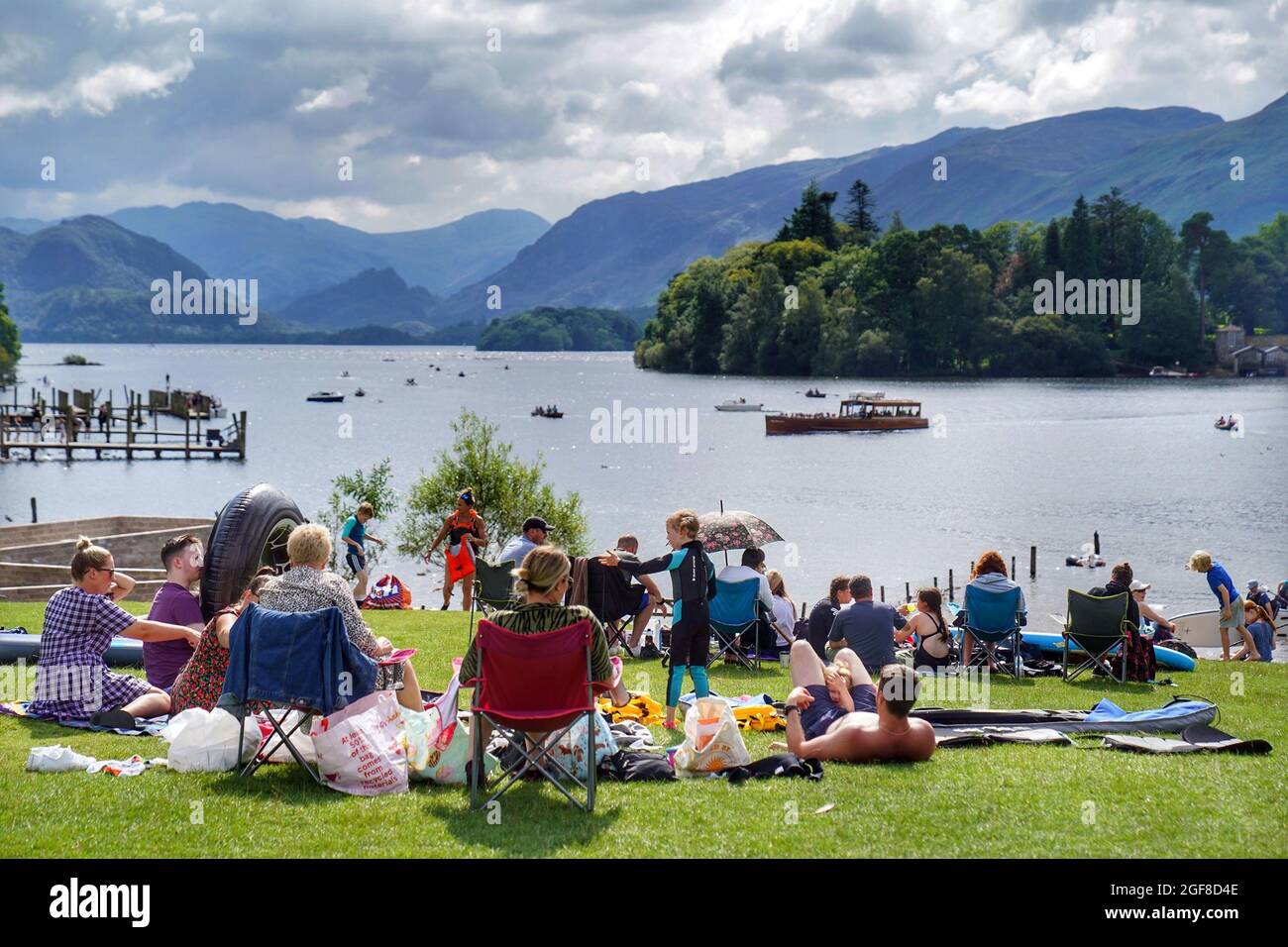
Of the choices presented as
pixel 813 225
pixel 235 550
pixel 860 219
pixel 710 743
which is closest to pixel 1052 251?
pixel 813 225

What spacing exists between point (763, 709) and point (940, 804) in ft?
8.23

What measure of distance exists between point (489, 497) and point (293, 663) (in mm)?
22490

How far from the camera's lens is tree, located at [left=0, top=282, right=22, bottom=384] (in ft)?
316

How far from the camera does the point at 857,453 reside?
250 ft

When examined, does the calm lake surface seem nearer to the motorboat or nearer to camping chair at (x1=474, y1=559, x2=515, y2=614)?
the motorboat

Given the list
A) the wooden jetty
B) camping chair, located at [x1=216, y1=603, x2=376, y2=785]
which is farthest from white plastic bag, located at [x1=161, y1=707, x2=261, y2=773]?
the wooden jetty

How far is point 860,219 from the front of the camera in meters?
164

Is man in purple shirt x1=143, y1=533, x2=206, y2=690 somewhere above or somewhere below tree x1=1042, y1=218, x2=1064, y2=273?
below

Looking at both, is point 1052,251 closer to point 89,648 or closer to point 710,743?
point 710,743

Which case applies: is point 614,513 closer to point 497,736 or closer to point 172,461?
point 172,461

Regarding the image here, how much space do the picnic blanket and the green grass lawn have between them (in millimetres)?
239

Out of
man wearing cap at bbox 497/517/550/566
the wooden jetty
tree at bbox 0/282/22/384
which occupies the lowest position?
man wearing cap at bbox 497/517/550/566

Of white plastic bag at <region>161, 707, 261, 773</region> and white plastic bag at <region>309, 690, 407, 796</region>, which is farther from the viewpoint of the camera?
white plastic bag at <region>161, 707, 261, 773</region>

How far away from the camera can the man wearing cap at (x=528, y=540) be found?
12.6 m
